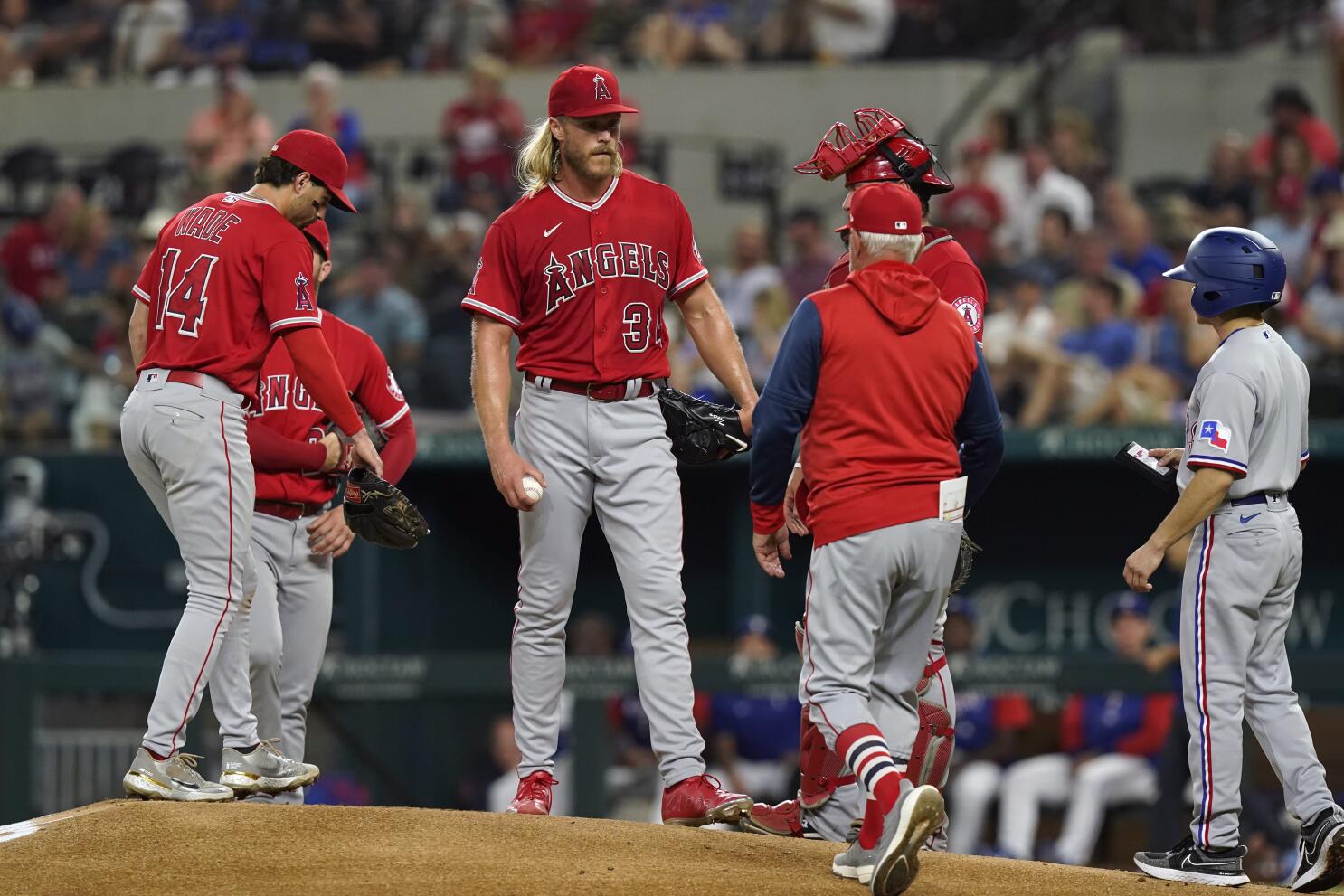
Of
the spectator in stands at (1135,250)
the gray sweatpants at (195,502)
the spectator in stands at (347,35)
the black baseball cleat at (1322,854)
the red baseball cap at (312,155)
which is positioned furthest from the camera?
the spectator in stands at (347,35)

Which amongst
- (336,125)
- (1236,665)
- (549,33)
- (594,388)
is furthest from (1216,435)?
(549,33)

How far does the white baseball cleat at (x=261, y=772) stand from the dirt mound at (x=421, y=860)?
26cm

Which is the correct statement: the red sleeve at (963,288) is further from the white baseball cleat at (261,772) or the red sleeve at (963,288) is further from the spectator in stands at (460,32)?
the spectator in stands at (460,32)

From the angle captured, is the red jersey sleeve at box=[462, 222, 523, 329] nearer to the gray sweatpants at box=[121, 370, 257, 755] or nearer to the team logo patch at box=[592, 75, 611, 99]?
the team logo patch at box=[592, 75, 611, 99]

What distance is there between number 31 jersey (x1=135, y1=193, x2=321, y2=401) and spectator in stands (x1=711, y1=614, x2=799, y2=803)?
17.9 feet

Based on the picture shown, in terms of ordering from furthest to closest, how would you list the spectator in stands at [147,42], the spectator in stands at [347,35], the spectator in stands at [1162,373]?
the spectator in stands at [147,42]
the spectator in stands at [347,35]
the spectator in stands at [1162,373]

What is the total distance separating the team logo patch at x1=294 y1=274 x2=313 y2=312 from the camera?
587 centimetres

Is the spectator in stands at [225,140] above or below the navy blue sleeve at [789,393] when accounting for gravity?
above

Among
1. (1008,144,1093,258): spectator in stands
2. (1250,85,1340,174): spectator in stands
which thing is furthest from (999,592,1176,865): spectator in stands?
(1250,85,1340,174): spectator in stands

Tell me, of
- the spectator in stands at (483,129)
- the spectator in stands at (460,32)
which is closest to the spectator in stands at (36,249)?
the spectator in stands at (483,129)

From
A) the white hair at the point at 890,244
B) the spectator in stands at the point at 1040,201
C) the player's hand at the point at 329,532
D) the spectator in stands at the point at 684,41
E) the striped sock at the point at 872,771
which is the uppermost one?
the spectator in stands at the point at 684,41

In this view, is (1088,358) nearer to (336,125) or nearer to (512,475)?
(336,125)

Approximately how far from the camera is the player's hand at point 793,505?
5648 mm

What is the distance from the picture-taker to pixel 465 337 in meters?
12.4
